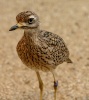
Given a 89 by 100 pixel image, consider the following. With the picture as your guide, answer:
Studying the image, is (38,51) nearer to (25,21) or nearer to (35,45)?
(35,45)

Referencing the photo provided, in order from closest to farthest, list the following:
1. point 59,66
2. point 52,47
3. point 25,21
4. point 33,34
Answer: point 25,21 → point 33,34 → point 52,47 → point 59,66

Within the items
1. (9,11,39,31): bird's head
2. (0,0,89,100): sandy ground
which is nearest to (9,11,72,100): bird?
(9,11,39,31): bird's head

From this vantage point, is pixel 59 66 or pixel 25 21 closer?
pixel 25 21

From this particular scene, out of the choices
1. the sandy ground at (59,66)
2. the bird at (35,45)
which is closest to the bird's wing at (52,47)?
the bird at (35,45)

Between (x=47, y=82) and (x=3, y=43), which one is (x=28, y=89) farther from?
(x=3, y=43)

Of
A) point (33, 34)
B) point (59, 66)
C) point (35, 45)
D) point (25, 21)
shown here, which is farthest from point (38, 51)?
point (59, 66)

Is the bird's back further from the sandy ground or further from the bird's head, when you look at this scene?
the sandy ground
